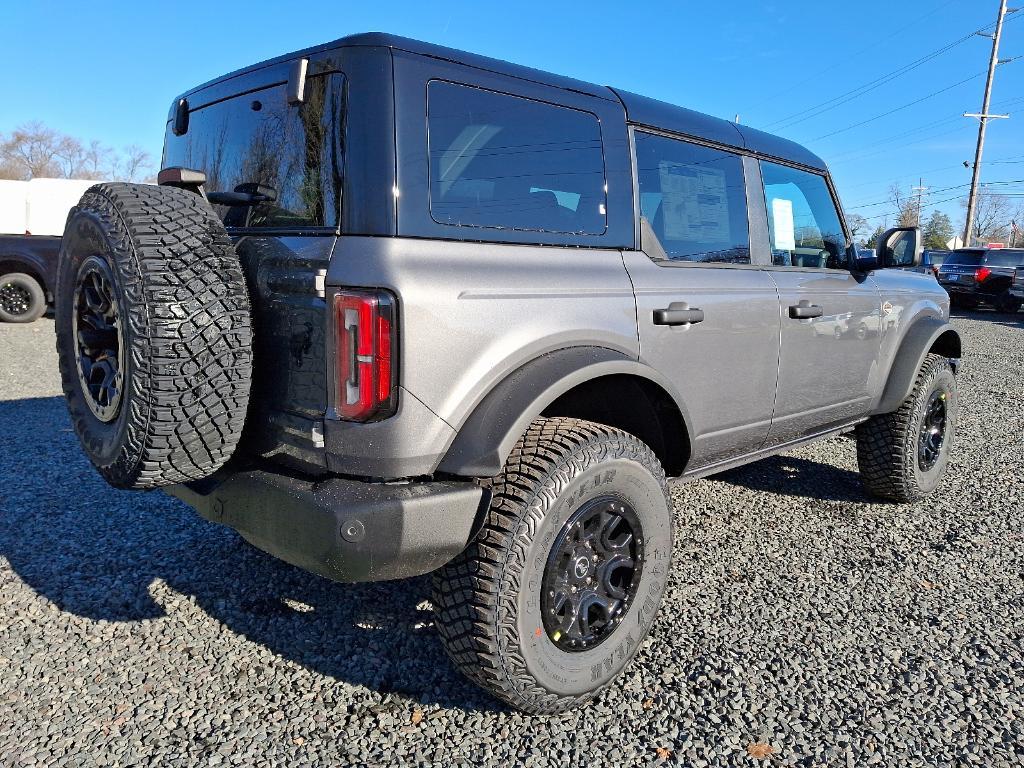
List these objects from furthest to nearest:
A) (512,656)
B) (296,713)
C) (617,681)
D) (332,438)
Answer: (617,681)
(296,713)
(512,656)
(332,438)

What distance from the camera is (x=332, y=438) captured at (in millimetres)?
2047

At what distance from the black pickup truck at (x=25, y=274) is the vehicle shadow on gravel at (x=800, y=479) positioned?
36.8ft

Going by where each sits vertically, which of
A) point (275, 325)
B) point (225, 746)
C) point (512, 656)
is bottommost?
point (225, 746)

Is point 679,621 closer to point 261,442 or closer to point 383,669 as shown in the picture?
point 383,669

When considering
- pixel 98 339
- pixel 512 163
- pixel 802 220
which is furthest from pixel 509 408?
pixel 802 220

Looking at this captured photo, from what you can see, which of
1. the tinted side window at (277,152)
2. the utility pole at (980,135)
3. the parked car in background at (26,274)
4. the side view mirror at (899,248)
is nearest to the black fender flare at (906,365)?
the side view mirror at (899,248)

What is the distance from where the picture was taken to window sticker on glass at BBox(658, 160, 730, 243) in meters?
2.96

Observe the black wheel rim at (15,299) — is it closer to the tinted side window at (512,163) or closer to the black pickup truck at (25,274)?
the black pickup truck at (25,274)

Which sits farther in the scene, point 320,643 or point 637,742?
point 320,643

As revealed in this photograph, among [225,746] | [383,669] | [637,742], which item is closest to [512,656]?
[637,742]

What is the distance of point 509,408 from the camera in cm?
213

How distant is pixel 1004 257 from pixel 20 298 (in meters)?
21.4

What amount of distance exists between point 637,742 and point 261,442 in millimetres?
1453

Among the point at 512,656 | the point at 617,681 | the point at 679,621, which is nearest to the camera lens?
the point at 512,656
